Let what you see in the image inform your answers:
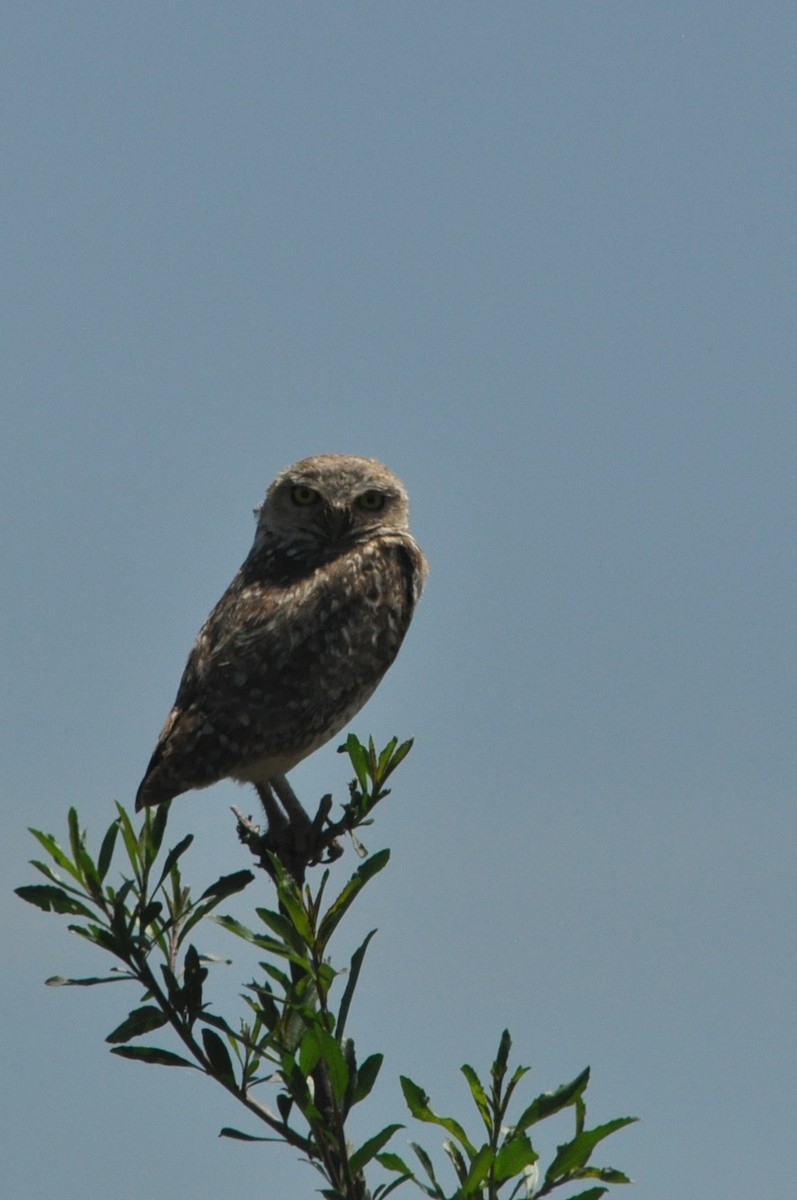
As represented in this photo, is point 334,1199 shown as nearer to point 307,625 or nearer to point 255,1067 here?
point 255,1067

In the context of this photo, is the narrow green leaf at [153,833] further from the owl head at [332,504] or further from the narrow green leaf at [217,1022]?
the owl head at [332,504]

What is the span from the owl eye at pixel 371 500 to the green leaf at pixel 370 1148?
578 cm

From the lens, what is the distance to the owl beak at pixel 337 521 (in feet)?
30.9

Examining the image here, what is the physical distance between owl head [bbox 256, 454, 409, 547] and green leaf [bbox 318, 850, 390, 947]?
488cm

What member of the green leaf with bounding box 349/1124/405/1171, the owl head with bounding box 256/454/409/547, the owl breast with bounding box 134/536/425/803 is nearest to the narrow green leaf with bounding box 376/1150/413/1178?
the green leaf with bounding box 349/1124/405/1171

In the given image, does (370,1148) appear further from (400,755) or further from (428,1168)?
(400,755)

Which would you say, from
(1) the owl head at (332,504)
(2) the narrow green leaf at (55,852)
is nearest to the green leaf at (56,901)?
(2) the narrow green leaf at (55,852)

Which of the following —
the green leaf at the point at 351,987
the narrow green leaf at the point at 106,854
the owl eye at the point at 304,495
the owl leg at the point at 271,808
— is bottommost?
the green leaf at the point at 351,987

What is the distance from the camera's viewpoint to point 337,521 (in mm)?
9430

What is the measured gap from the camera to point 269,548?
938 cm

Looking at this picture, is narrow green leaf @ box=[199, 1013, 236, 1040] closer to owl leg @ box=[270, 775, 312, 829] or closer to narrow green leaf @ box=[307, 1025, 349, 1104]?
narrow green leaf @ box=[307, 1025, 349, 1104]

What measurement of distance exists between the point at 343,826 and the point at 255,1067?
1298 millimetres

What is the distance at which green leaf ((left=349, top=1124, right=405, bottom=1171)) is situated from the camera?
4184 mm

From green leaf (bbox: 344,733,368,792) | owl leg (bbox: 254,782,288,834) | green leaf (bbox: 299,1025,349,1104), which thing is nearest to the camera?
green leaf (bbox: 299,1025,349,1104)
